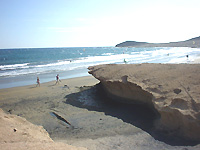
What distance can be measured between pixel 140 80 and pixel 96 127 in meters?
3.01

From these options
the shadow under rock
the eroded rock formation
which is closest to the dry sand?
the shadow under rock

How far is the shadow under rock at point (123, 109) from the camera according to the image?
639cm

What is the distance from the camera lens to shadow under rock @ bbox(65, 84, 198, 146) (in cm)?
639

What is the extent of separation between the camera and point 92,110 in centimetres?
925

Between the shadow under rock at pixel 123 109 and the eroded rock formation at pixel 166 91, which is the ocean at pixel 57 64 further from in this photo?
the eroded rock formation at pixel 166 91

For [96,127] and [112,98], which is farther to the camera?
[112,98]

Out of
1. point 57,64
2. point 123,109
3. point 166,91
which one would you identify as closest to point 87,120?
point 123,109

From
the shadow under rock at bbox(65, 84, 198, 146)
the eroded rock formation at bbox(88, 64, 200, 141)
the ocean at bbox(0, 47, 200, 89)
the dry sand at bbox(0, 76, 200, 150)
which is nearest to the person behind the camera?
the dry sand at bbox(0, 76, 200, 150)

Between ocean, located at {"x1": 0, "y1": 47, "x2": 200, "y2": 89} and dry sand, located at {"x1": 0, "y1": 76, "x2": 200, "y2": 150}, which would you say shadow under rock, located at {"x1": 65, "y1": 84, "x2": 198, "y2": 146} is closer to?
dry sand, located at {"x1": 0, "y1": 76, "x2": 200, "y2": 150}

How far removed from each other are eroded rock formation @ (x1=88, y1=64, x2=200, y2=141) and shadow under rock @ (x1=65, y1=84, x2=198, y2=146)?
11.9 inches

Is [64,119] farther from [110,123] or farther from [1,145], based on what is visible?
[1,145]

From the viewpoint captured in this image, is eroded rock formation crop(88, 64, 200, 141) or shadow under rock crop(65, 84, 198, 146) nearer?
eroded rock formation crop(88, 64, 200, 141)

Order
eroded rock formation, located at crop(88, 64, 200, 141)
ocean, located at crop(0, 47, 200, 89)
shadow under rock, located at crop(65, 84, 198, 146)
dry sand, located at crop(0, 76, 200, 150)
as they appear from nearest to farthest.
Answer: dry sand, located at crop(0, 76, 200, 150)
eroded rock formation, located at crop(88, 64, 200, 141)
shadow under rock, located at crop(65, 84, 198, 146)
ocean, located at crop(0, 47, 200, 89)

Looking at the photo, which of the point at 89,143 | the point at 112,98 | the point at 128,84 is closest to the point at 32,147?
the point at 89,143
